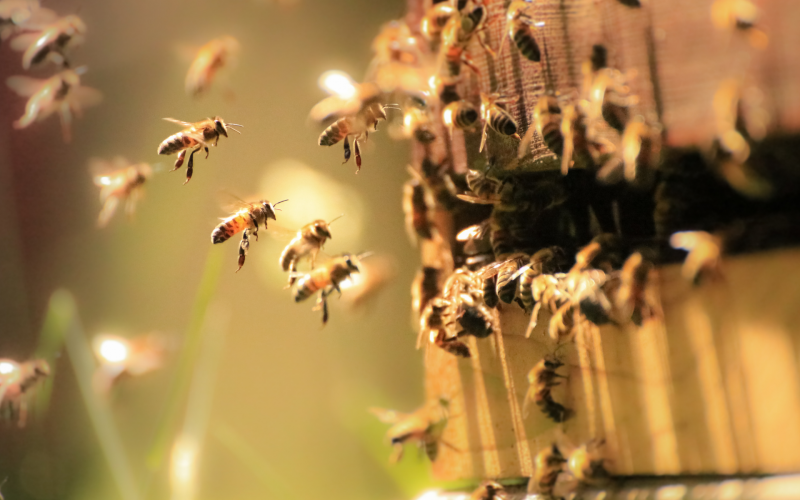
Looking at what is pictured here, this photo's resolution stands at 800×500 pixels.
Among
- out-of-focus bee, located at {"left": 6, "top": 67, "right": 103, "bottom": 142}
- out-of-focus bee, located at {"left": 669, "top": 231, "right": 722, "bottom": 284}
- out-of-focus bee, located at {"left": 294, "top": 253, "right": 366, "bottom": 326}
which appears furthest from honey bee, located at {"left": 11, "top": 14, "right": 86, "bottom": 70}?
out-of-focus bee, located at {"left": 669, "top": 231, "right": 722, "bottom": 284}

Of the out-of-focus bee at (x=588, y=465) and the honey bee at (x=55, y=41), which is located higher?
the honey bee at (x=55, y=41)

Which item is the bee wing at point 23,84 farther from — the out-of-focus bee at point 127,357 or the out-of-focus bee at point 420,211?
the out-of-focus bee at point 420,211

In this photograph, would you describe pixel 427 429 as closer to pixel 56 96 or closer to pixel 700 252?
pixel 700 252

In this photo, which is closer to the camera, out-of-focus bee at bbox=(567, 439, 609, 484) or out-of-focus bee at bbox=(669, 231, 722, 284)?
out-of-focus bee at bbox=(669, 231, 722, 284)

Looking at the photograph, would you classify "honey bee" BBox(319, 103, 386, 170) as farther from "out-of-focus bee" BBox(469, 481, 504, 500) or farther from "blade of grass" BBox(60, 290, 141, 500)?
"blade of grass" BBox(60, 290, 141, 500)

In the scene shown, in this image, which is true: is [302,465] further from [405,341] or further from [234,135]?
[234,135]

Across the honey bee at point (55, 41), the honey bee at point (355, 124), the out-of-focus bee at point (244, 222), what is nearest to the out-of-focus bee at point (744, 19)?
the honey bee at point (355, 124)

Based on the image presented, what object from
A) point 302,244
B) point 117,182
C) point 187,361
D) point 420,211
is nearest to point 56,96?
point 117,182

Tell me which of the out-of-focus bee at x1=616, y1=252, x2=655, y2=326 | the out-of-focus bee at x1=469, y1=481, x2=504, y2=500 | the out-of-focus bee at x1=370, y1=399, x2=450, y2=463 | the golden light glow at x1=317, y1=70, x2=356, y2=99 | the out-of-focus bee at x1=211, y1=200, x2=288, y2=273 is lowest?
the out-of-focus bee at x1=469, y1=481, x2=504, y2=500
